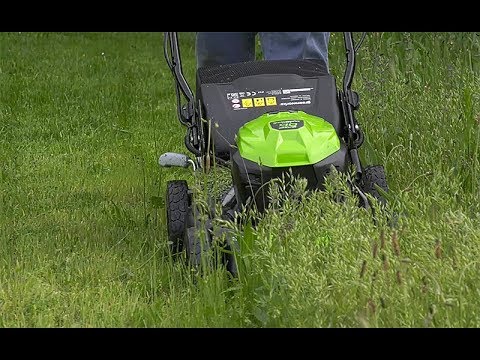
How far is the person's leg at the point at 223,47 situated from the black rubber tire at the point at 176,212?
492mm

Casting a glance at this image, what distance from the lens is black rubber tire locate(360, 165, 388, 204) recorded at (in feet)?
10.3

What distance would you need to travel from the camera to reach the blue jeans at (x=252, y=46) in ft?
11.5

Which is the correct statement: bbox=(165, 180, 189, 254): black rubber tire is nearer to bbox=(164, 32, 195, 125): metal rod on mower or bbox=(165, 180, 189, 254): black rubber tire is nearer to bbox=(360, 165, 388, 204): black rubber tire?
bbox=(164, 32, 195, 125): metal rod on mower

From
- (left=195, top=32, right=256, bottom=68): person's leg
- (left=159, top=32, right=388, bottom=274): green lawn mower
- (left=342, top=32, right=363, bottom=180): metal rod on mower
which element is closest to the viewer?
(left=159, top=32, right=388, bottom=274): green lawn mower

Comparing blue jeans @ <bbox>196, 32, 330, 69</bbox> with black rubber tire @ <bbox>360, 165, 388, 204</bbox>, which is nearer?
Answer: black rubber tire @ <bbox>360, 165, 388, 204</bbox>

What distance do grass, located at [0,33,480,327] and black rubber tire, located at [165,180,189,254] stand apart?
0.06 m

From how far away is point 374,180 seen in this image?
3227 mm

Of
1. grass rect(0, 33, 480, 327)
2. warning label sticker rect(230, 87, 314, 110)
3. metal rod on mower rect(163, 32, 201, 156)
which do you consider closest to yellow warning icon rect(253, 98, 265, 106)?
warning label sticker rect(230, 87, 314, 110)

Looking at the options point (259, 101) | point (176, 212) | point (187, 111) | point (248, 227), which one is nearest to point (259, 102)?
point (259, 101)

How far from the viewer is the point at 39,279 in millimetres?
2936

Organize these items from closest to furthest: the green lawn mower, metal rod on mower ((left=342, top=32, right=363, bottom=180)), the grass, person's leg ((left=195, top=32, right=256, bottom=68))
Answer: the grass < the green lawn mower < metal rod on mower ((left=342, top=32, right=363, bottom=180)) < person's leg ((left=195, top=32, right=256, bottom=68))

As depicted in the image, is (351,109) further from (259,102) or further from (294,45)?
(294,45)

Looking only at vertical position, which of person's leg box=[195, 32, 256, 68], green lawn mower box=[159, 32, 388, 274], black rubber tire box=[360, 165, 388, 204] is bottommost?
black rubber tire box=[360, 165, 388, 204]
